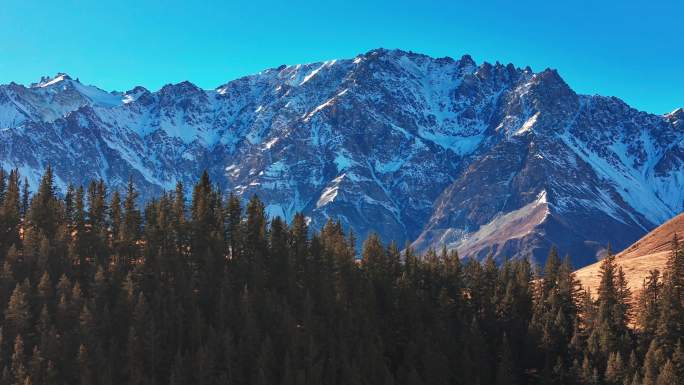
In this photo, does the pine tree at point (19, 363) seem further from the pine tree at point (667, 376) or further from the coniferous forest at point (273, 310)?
the pine tree at point (667, 376)

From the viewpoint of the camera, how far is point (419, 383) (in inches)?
4702

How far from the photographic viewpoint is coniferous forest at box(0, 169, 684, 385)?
113m

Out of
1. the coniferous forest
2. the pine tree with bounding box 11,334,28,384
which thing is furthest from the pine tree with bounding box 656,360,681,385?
the pine tree with bounding box 11,334,28,384

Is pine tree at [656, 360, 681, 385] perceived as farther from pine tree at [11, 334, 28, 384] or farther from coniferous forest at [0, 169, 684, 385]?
pine tree at [11, 334, 28, 384]

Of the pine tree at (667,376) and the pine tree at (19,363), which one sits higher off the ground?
the pine tree at (19,363)

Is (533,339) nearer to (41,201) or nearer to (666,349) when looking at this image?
(666,349)

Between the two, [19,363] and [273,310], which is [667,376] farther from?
[19,363]

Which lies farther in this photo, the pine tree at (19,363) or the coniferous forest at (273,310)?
the coniferous forest at (273,310)

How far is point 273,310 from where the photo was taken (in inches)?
4914

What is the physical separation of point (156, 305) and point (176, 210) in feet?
92.6

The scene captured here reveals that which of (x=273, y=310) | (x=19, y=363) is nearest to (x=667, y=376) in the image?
(x=273, y=310)

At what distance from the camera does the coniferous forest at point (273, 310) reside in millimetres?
112562

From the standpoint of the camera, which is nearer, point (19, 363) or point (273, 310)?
point (19, 363)

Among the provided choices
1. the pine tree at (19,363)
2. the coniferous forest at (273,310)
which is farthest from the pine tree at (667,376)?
the pine tree at (19,363)
